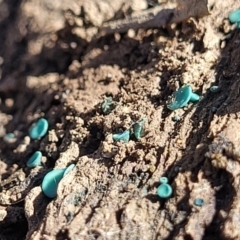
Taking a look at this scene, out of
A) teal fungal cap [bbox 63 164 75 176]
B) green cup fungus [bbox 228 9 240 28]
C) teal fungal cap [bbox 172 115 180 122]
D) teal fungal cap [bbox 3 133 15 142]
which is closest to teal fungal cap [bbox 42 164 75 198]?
teal fungal cap [bbox 63 164 75 176]

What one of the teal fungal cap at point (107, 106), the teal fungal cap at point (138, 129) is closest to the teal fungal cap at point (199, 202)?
the teal fungal cap at point (138, 129)

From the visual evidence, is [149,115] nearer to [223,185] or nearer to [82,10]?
[223,185]

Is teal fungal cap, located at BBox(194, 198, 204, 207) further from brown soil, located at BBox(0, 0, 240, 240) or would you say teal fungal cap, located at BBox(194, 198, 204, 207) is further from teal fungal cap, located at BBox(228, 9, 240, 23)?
teal fungal cap, located at BBox(228, 9, 240, 23)

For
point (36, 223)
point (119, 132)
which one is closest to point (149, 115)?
point (119, 132)

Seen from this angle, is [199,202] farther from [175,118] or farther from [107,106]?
[107,106]

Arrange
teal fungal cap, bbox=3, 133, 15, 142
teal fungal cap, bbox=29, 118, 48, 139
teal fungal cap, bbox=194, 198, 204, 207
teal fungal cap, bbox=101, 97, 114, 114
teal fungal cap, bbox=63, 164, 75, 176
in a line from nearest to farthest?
teal fungal cap, bbox=194, 198, 204, 207 < teal fungal cap, bbox=63, 164, 75, 176 < teal fungal cap, bbox=101, 97, 114, 114 < teal fungal cap, bbox=29, 118, 48, 139 < teal fungal cap, bbox=3, 133, 15, 142

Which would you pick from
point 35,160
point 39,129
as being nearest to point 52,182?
point 35,160

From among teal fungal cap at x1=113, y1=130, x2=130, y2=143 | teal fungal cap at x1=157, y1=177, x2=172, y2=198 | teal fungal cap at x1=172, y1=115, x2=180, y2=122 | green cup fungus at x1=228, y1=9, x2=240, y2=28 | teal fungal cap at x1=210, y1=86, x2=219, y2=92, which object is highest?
green cup fungus at x1=228, y1=9, x2=240, y2=28
